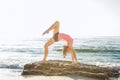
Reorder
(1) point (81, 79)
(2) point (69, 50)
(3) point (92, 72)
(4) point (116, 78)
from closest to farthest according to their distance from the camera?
1. (2) point (69, 50)
2. (1) point (81, 79)
3. (3) point (92, 72)
4. (4) point (116, 78)

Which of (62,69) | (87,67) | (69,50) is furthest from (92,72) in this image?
(69,50)

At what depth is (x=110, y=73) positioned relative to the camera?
50.3 feet

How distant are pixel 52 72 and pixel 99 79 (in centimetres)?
193

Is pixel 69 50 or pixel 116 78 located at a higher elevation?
pixel 69 50

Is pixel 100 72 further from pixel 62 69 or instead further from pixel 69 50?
pixel 69 50

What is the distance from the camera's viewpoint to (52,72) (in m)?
13.8

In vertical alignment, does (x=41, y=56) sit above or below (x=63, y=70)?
above

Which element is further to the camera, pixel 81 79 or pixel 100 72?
pixel 100 72

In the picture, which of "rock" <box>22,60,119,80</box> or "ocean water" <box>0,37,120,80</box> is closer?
"rock" <box>22,60,119,80</box>

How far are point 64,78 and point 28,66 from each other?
2.40 meters

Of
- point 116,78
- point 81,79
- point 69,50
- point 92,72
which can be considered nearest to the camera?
point 69,50

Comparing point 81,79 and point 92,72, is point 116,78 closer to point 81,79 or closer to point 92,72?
point 92,72

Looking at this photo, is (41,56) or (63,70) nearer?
(63,70)

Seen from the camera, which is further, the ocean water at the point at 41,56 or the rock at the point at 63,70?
the ocean water at the point at 41,56
